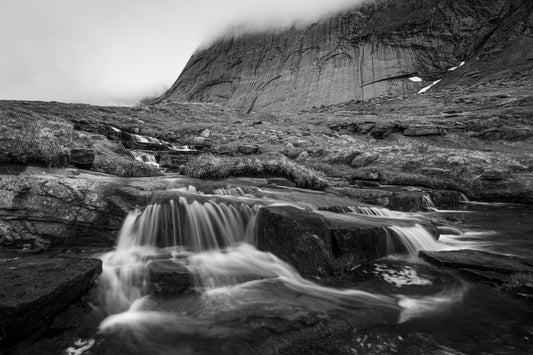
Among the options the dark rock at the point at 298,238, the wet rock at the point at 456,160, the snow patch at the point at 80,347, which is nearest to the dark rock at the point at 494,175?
the wet rock at the point at 456,160

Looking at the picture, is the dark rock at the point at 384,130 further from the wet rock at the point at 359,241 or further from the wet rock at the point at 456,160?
the wet rock at the point at 359,241

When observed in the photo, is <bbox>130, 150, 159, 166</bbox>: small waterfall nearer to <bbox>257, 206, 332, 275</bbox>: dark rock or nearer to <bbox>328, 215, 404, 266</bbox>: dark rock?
<bbox>257, 206, 332, 275</bbox>: dark rock

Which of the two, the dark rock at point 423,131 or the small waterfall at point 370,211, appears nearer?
the small waterfall at point 370,211

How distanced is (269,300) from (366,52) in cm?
7526

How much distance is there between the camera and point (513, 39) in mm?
58125

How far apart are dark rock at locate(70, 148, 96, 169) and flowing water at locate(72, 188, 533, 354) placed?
437 centimetres

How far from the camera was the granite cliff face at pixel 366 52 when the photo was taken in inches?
2534

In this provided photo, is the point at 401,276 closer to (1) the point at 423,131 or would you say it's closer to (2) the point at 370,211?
(2) the point at 370,211

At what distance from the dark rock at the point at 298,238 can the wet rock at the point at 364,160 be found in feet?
43.8

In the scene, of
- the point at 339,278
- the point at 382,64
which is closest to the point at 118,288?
the point at 339,278

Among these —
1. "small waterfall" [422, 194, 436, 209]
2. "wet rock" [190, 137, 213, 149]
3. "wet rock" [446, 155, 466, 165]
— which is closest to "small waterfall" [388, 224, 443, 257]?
"small waterfall" [422, 194, 436, 209]

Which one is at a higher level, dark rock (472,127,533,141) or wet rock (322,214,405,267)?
dark rock (472,127,533,141)

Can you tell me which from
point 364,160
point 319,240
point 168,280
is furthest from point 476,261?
point 364,160

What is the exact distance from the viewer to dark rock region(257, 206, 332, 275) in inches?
253
